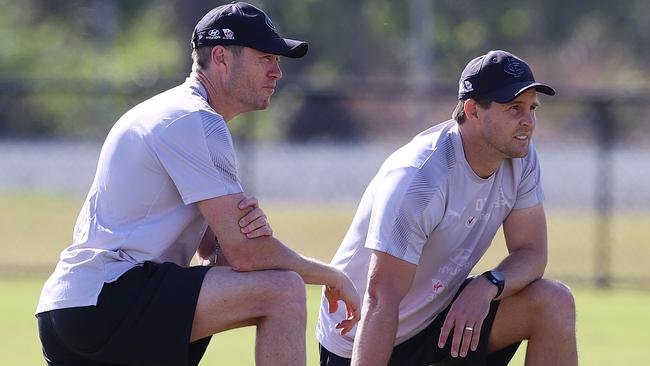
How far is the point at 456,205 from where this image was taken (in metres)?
5.07

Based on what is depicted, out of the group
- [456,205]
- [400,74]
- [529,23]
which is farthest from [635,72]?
[456,205]

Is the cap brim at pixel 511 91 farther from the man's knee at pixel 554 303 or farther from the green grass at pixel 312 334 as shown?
the green grass at pixel 312 334

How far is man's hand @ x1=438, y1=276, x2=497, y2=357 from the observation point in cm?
491

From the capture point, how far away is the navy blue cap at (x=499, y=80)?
16.3 ft

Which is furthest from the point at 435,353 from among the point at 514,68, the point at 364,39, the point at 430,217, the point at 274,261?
the point at 364,39

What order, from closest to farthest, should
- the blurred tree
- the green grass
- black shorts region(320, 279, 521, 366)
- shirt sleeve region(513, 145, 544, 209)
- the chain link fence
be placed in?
1. black shorts region(320, 279, 521, 366)
2. shirt sleeve region(513, 145, 544, 209)
3. the green grass
4. the chain link fence
5. the blurred tree

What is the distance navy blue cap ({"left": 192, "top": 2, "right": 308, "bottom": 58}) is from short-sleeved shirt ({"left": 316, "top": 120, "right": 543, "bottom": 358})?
72 cm

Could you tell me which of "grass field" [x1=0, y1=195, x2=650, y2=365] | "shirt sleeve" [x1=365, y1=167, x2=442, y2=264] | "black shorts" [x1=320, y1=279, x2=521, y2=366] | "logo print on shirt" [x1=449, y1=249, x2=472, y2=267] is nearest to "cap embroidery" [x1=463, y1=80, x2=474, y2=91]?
"shirt sleeve" [x1=365, y1=167, x2=442, y2=264]

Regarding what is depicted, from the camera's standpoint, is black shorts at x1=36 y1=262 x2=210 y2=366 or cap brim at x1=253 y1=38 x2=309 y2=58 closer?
black shorts at x1=36 y1=262 x2=210 y2=366

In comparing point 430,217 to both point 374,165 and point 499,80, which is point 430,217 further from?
point 374,165

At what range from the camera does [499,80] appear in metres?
5.01

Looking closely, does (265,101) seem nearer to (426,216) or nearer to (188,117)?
(188,117)

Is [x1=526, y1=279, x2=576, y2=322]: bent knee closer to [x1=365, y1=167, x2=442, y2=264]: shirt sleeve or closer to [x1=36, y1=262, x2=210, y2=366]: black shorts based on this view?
[x1=365, y1=167, x2=442, y2=264]: shirt sleeve

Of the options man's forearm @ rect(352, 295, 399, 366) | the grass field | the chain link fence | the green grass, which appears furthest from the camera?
the chain link fence
